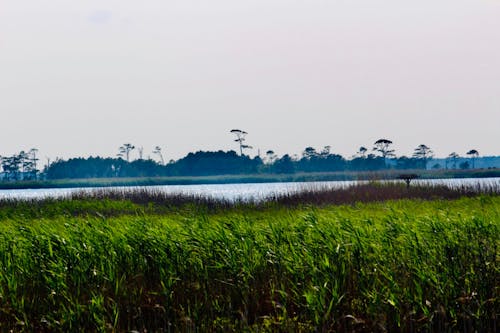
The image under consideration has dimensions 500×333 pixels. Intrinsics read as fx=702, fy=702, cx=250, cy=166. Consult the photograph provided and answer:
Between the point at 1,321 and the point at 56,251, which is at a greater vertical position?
the point at 56,251

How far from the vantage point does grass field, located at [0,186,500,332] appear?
317 inches

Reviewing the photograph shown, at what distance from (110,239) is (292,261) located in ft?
9.42

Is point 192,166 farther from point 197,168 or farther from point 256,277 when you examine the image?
point 256,277

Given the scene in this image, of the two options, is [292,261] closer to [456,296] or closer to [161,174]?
[456,296]

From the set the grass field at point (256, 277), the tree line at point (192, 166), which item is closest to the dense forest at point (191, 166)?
the tree line at point (192, 166)

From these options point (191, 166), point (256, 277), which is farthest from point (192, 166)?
point (256, 277)

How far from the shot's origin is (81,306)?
8.36m

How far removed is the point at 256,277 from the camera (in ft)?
30.3

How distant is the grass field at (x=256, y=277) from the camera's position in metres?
8.06

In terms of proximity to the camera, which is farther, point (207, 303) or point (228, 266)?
point (228, 266)

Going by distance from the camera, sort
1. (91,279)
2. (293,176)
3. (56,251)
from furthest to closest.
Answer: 1. (293,176)
2. (56,251)
3. (91,279)

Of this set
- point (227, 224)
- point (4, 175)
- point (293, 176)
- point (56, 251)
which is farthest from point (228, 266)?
point (4, 175)

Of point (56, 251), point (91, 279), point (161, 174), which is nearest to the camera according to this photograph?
point (91, 279)

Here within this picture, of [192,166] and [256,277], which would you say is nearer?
[256,277]
